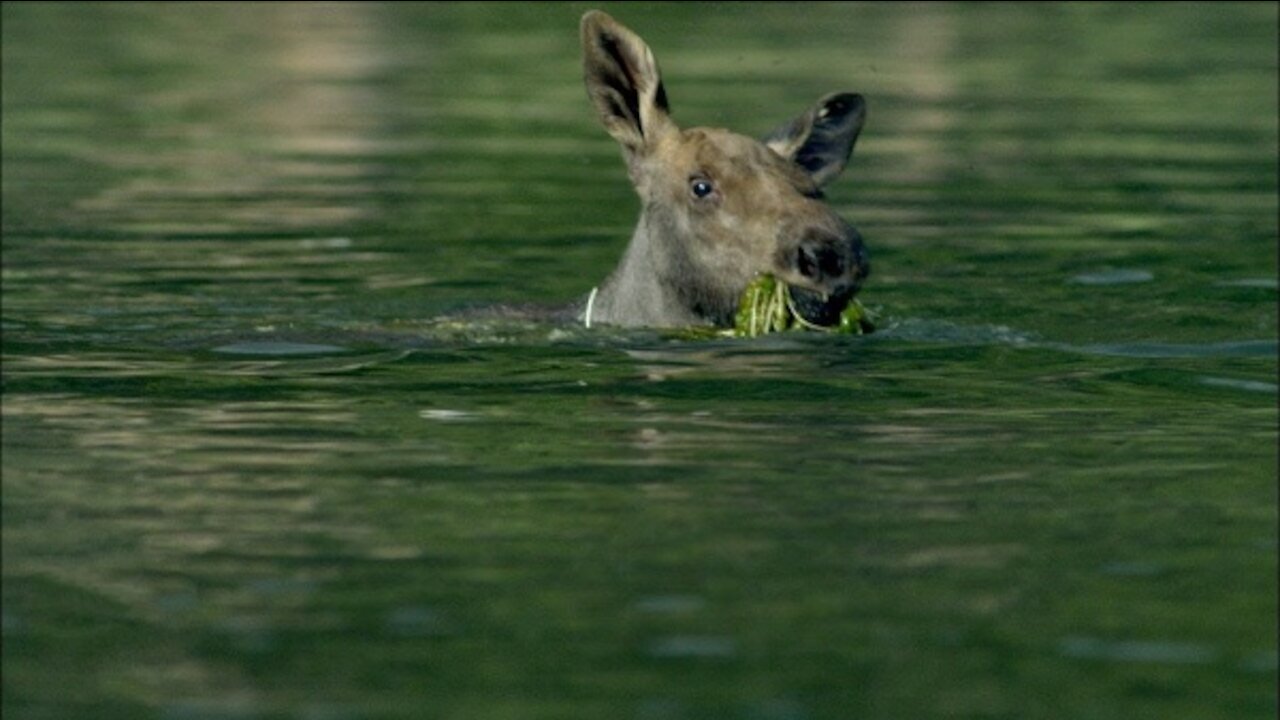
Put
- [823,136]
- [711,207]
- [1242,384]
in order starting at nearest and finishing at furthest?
[1242,384], [711,207], [823,136]

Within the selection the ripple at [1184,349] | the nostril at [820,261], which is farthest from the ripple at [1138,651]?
the ripple at [1184,349]

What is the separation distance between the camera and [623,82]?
15664mm

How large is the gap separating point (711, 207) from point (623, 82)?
3.64ft

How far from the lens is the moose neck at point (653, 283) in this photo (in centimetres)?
1516

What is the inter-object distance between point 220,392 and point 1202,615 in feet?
18.4

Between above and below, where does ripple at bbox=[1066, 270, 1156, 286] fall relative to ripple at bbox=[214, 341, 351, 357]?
below

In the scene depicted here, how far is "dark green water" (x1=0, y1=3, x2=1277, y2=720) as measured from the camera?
8656 mm

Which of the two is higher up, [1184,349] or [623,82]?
[623,82]

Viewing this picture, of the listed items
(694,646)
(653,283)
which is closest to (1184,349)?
(653,283)

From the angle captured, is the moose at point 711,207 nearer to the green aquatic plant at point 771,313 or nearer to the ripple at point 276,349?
the green aquatic plant at point 771,313

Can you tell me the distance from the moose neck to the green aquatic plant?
1.76ft

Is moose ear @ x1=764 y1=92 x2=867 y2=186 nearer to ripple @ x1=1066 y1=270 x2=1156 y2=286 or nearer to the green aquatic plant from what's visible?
the green aquatic plant

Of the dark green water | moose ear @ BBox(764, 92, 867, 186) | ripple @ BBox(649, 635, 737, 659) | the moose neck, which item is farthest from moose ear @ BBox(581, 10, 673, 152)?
ripple @ BBox(649, 635, 737, 659)

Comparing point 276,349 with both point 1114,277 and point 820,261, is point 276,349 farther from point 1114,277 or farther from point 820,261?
point 1114,277
